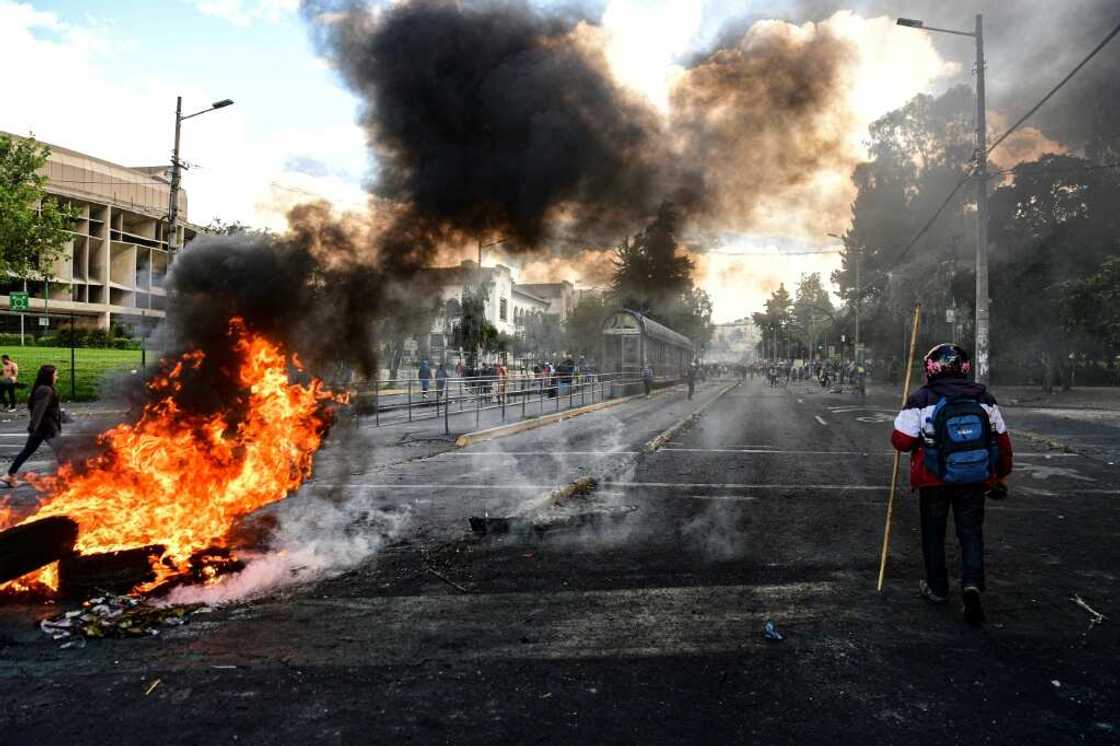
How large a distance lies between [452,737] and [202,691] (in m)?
1.27

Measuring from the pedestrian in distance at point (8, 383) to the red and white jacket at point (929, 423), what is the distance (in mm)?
22821

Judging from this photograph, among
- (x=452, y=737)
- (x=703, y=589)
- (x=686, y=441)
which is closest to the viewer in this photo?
(x=452, y=737)

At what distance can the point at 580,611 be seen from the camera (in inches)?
173

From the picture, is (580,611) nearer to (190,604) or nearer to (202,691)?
(202,691)

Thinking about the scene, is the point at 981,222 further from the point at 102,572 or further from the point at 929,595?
the point at 102,572

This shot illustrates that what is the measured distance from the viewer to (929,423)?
14.9 ft

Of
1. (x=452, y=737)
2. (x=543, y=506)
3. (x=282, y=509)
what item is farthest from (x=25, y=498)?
(x=452, y=737)

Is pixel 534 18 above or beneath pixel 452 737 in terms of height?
above

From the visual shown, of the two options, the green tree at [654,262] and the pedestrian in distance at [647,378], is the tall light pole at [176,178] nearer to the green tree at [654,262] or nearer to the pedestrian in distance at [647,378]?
the green tree at [654,262]

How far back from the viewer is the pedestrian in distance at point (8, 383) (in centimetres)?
2000

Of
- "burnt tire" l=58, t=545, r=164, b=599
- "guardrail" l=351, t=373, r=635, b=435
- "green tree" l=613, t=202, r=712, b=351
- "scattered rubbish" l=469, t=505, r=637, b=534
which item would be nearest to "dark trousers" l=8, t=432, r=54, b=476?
"burnt tire" l=58, t=545, r=164, b=599

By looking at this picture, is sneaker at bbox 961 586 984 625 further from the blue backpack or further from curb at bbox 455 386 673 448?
curb at bbox 455 386 673 448

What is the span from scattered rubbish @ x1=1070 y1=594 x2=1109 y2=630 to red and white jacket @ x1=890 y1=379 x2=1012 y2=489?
908 millimetres

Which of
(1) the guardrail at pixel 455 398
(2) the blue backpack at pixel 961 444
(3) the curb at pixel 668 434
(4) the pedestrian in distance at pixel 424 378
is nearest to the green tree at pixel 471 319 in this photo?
(1) the guardrail at pixel 455 398
